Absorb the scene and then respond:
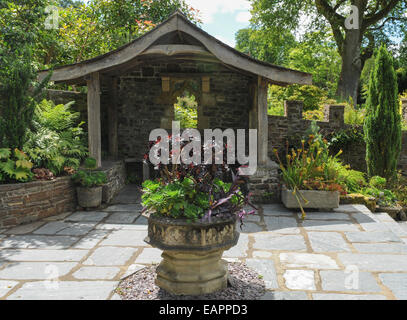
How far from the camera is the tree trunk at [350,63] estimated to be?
1681 centimetres

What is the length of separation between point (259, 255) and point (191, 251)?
5.69 ft

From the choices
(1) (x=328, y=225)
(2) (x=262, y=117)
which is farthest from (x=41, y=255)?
(2) (x=262, y=117)

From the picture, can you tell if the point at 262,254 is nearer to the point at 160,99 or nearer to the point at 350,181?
the point at 350,181

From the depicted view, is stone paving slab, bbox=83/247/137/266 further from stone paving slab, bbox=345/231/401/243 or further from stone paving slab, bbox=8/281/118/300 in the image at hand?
stone paving slab, bbox=345/231/401/243

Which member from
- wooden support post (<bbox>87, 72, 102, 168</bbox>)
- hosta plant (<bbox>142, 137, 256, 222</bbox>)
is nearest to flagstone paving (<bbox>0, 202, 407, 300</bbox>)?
hosta plant (<bbox>142, 137, 256, 222</bbox>)

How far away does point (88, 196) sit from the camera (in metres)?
7.16

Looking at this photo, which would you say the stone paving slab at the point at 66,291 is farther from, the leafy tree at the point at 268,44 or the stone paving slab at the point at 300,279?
the leafy tree at the point at 268,44

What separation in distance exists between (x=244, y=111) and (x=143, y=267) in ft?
21.5

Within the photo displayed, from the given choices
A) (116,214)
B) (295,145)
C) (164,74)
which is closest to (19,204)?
(116,214)

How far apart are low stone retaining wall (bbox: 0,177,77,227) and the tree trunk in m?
13.1

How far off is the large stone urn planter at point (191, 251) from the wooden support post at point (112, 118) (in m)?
6.51

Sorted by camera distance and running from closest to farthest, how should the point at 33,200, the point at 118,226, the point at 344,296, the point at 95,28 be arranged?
the point at 344,296 → the point at 118,226 → the point at 33,200 → the point at 95,28

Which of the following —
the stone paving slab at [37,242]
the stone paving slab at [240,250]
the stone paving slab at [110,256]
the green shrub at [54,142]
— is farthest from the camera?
the green shrub at [54,142]

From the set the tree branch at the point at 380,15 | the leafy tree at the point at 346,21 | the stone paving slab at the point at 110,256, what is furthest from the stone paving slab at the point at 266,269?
the tree branch at the point at 380,15
